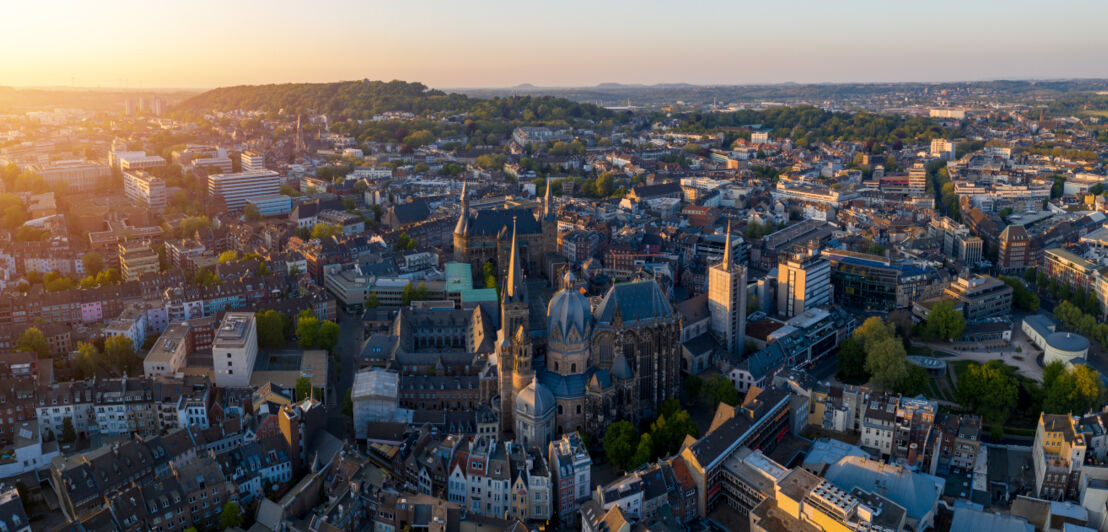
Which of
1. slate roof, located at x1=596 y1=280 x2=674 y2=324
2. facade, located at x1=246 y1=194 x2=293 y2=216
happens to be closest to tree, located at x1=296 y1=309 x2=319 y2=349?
slate roof, located at x1=596 y1=280 x2=674 y2=324

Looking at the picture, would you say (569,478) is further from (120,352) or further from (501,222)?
(501,222)

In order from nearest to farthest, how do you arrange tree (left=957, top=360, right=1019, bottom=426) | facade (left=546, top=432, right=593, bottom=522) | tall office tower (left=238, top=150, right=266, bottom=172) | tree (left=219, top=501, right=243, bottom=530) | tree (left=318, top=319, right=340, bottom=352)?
tree (left=219, top=501, right=243, bottom=530) < facade (left=546, top=432, right=593, bottom=522) < tree (left=957, top=360, right=1019, bottom=426) < tree (left=318, top=319, right=340, bottom=352) < tall office tower (left=238, top=150, right=266, bottom=172)

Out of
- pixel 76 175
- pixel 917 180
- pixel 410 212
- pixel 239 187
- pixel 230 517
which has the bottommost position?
pixel 230 517

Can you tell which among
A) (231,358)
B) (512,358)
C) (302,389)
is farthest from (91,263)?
(512,358)

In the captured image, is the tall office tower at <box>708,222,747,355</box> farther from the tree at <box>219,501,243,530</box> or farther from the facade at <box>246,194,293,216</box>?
the facade at <box>246,194,293,216</box>

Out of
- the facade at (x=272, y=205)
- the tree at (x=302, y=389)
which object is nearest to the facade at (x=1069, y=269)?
the tree at (x=302, y=389)

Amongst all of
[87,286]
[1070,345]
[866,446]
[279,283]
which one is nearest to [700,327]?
[866,446]

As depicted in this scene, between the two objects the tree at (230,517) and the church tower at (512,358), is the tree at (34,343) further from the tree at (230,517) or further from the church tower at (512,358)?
the church tower at (512,358)
